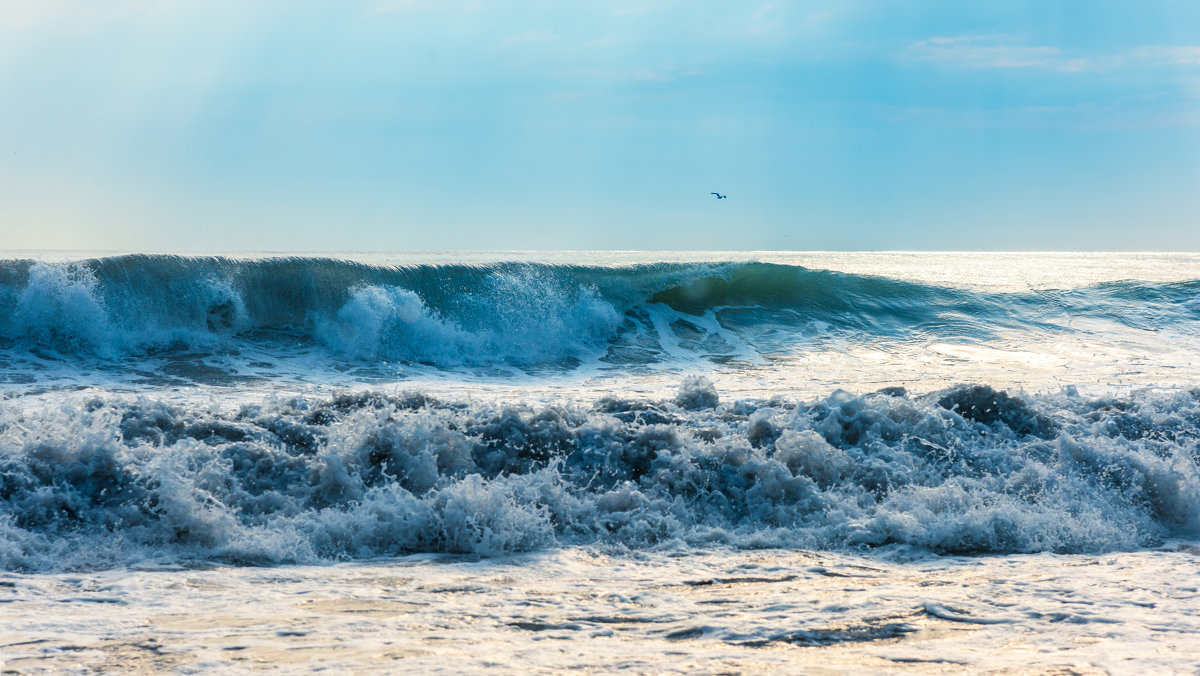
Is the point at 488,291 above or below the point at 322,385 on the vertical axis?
above

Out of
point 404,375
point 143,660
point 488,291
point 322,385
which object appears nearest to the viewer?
point 143,660

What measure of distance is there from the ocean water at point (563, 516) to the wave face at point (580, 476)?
24 mm

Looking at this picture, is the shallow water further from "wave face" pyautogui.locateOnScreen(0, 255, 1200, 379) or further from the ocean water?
"wave face" pyautogui.locateOnScreen(0, 255, 1200, 379)

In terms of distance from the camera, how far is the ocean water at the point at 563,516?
3.67m

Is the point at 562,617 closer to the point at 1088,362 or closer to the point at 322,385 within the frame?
the point at 322,385

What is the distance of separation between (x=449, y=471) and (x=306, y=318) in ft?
25.5

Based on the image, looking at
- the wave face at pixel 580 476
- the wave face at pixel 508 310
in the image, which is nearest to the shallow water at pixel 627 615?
the wave face at pixel 580 476

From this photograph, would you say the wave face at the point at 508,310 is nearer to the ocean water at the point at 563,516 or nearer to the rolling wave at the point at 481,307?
the rolling wave at the point at 481,307

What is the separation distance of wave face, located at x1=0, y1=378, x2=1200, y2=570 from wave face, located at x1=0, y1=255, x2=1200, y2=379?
18.3ft

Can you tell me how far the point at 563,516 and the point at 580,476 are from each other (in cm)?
80

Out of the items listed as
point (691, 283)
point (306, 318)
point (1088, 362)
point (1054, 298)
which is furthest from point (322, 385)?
point (1054, 298)

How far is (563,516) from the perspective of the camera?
5.70m

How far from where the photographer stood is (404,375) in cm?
1167

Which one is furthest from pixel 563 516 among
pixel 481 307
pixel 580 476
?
pixel 481 307
